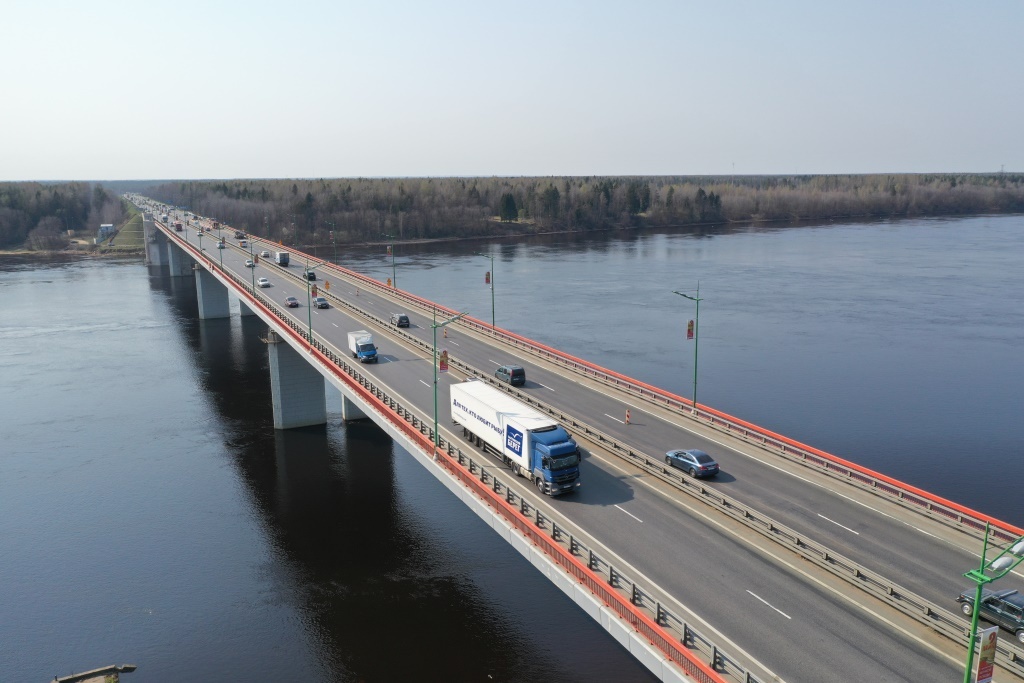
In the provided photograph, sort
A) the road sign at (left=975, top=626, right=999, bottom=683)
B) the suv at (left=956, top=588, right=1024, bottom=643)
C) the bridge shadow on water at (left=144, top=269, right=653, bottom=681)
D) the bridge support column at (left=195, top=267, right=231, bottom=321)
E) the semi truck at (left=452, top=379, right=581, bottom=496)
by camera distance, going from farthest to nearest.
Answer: the bridge support column at (left=195, top=267, right=231, bottom=321) < the bridge shadow on water at (left=144, top=269, right=653, bottom=681) < the semi truck at (left=452, top=379, right=581, bottom=496) < the suv at (left=956, top=588, right=1024, bottom=643) < the road sign at (left=975, top=626, right=999, bottom=683)

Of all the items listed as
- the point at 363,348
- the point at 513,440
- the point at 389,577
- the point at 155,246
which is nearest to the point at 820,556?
the point at 513,440

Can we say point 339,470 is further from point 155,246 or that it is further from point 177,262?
point 155,246

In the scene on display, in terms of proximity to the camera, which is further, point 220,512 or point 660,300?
point 660,300

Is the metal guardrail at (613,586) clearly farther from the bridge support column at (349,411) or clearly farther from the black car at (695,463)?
the bridge support column at (349,411)

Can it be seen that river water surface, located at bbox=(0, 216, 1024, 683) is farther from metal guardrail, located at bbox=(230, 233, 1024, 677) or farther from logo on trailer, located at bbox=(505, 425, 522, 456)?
logo on trailer, located at bbox=(505, 425, 522, 456)

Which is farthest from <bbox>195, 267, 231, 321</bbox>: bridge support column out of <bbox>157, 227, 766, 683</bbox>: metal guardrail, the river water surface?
<bbox>157, 227, 766, 683</bbox>: metal guardrail

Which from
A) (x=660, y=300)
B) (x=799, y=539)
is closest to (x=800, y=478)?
(x=799, y=539)

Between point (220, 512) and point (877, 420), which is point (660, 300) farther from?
point (220, 512)
